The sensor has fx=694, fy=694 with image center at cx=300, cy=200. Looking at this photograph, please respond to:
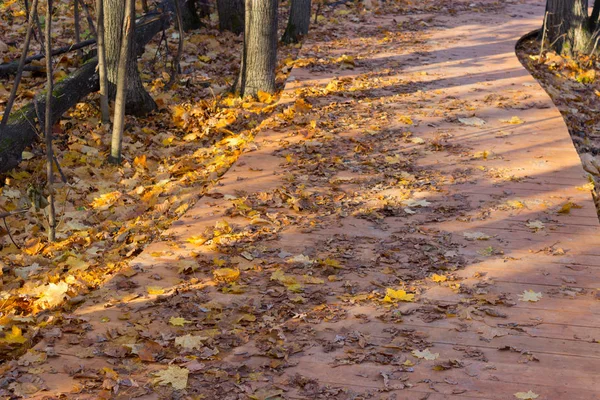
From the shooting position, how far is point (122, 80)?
21.0 feet

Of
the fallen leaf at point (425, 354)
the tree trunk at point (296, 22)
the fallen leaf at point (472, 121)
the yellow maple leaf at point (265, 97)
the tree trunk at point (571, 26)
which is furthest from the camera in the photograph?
the tree trunk at point (296, 22)

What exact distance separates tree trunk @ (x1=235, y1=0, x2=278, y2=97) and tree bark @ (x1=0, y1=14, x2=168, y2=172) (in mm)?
1751

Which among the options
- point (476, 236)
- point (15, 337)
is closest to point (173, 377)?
point (15, 337)

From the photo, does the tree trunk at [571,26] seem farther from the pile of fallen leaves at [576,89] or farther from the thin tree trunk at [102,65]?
the thin tree trunk at [102,65]

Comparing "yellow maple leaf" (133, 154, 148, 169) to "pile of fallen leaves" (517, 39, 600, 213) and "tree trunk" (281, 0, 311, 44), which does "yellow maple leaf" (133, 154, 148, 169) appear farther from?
"tree trunk" (281, 0, 311, 44)

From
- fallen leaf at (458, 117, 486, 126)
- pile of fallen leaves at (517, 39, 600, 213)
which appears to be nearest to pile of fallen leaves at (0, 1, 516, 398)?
fallen leaf at (458, 117, 486, 126)

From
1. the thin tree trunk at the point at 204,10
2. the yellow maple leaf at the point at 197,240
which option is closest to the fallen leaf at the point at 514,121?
the yellow maple leaf at the point at 197,240

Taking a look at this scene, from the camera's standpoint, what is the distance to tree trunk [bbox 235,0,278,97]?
8.13m

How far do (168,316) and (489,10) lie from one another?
478 inches

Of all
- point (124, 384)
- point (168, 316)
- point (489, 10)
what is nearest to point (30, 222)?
point (168, 316)

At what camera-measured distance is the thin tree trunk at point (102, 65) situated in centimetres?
681

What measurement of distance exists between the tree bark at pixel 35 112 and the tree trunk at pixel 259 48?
175 centimetres

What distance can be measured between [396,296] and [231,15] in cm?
896

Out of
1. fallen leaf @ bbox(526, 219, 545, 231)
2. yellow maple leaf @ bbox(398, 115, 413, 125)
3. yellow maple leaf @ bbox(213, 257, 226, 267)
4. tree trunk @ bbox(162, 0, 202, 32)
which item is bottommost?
fallen leaf @ bbox(526, 219, 545, 231)
